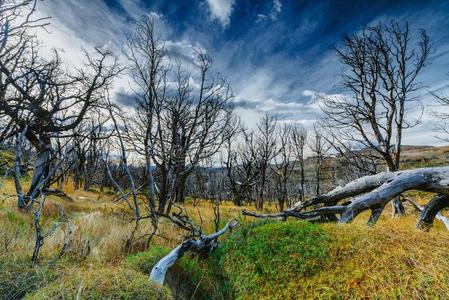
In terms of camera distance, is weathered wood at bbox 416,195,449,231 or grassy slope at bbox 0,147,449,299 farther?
weathered wood at bbox 416,195,449,231

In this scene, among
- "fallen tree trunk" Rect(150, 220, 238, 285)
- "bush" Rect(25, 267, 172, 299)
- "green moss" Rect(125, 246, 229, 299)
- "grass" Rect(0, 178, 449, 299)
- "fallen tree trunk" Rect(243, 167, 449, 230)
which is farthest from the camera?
"fallen tree trunk" Rect(243, 167, 449, 230)

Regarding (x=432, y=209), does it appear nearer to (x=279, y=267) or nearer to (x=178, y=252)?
(x=279, y=267)

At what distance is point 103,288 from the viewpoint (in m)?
1.94

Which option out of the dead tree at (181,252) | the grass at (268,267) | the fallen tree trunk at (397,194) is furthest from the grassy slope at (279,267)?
the fallen tree trunk at (397,194)

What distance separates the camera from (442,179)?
13.3 ft

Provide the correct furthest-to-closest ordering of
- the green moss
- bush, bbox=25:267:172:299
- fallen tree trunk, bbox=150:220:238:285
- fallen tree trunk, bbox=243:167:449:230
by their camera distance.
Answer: fallen tree trunk, bbox=243:167:449:230, the green moss, fallen tree trunk, bbox=150:220:238:285, bush, bbox=25:267:172:299

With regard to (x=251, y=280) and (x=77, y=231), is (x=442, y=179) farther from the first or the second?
(x=77, y=231)

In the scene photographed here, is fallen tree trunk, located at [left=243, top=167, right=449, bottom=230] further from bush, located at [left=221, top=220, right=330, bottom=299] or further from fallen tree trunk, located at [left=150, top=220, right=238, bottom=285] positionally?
fallen tree trunk, located at [left=150, top=220, right=238, bottom=285]

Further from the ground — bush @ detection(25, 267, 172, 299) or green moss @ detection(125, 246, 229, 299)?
bush @ detection(25, 267, 172, 299)

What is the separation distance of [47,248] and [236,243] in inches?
102

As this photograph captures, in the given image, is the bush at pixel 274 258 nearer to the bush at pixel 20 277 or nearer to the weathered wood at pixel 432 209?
the bush at pixel 20 277

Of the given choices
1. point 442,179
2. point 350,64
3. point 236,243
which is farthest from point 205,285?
point 350,64

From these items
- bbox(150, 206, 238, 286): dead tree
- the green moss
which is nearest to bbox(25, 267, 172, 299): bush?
bbox(150, 206, 238, 286): dead tree

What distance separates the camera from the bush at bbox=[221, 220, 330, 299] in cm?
261
